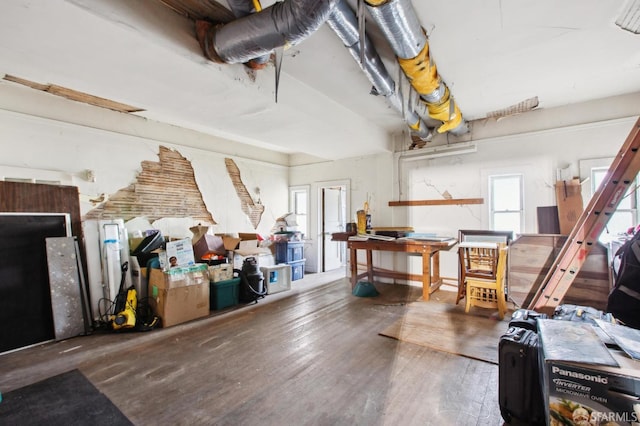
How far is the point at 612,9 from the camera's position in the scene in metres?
2.15

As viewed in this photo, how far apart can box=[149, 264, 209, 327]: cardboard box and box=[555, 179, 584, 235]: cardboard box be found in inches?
183

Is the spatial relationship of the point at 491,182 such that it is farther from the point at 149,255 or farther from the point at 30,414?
the point at 30,414

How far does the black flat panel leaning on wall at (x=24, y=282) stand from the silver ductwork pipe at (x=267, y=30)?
265cm

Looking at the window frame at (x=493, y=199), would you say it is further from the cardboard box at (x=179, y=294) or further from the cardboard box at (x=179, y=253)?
the cardboard box at (x=179, y=253)

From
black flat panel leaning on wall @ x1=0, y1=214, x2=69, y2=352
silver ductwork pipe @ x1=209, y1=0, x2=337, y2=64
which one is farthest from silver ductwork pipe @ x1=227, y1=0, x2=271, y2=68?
black flat panel leaning on wall @ x1=0, y1=214, x2=69, y2=352

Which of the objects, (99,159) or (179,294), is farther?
(99,159)

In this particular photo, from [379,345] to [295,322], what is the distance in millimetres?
1068

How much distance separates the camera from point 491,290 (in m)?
3.64

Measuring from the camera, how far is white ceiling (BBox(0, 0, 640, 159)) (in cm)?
187

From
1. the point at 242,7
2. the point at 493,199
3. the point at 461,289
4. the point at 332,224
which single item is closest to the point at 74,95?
the point at 242,7

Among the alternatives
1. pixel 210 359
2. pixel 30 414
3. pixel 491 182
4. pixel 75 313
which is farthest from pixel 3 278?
pixel 491 182

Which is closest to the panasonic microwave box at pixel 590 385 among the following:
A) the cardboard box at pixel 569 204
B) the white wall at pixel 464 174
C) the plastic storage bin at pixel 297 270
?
the cardboard box at pixel 569 204

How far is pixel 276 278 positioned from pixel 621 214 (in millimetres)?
4836

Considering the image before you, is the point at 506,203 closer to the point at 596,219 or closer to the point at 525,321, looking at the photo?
the point at 596,219
